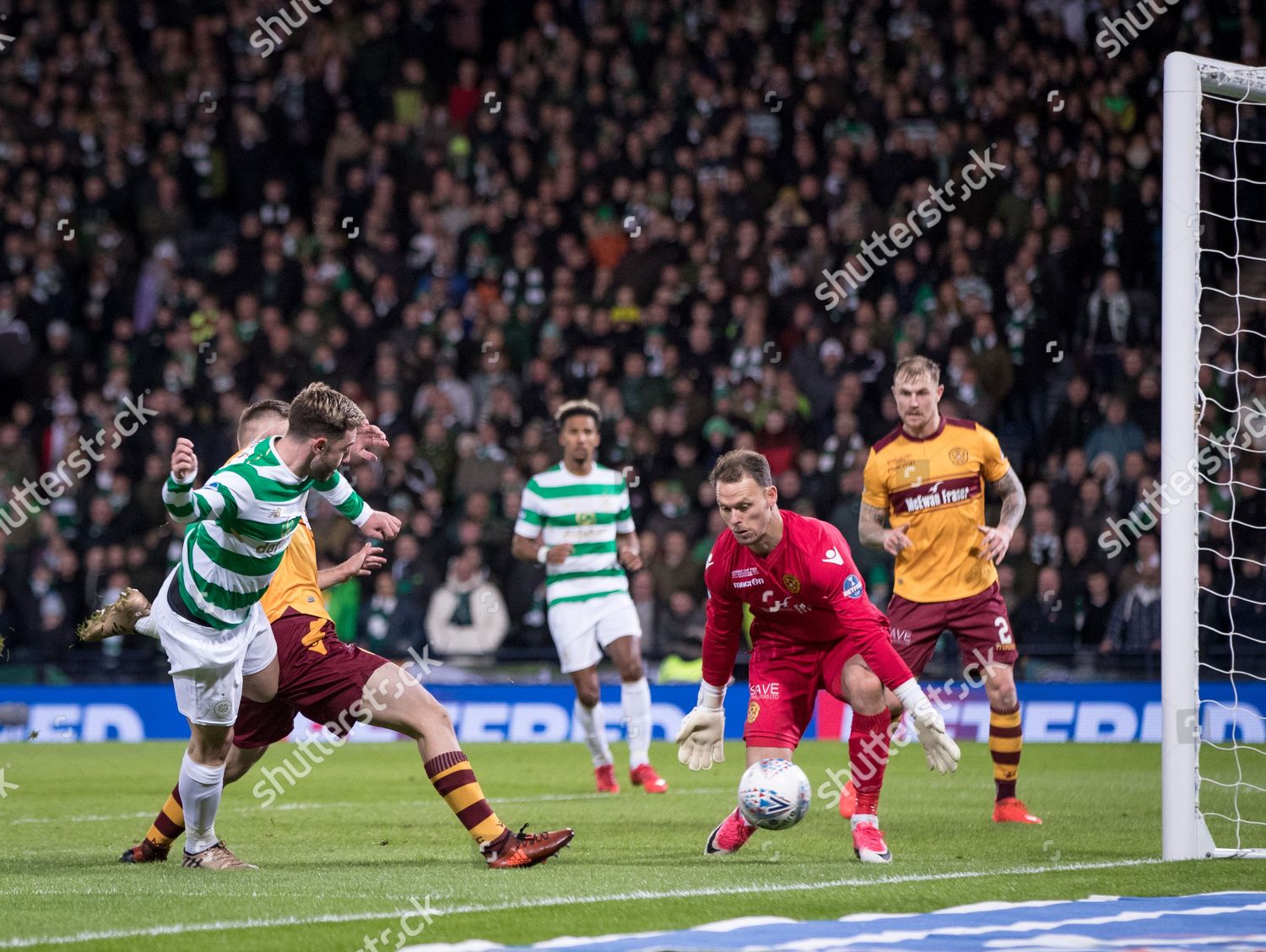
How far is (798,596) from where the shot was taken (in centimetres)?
773

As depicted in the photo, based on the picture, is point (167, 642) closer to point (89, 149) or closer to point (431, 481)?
point (431, 481)

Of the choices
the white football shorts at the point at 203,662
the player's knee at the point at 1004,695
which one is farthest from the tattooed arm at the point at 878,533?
the white football shorts at the point at 203,662

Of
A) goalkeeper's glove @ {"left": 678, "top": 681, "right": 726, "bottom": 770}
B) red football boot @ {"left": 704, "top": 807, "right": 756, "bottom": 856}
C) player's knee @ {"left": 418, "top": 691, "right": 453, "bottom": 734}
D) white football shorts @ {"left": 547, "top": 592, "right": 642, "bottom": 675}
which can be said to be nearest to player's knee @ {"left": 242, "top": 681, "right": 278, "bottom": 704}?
player's knee @ {"left": 418, "top": 691, "right": 453, "bottom": 734}

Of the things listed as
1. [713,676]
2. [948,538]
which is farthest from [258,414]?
[948,538]

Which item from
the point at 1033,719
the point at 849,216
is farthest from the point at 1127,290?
the point at 1033,719

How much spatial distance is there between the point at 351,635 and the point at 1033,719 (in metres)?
6.64

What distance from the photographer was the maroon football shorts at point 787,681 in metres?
7.82

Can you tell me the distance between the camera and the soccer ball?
290 inches

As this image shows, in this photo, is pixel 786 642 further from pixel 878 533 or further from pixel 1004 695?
pixel 1004 695

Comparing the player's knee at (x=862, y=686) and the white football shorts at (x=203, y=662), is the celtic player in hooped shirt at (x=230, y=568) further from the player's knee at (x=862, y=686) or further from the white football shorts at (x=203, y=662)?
the player's knee at (x=862, y=686)

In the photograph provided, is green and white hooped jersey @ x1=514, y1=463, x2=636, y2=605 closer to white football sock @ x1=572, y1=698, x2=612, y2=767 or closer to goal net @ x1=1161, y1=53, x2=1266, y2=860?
white football sock @ x1=572, y1=698, x2=612, y2=767

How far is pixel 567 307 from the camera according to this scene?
18.8 m

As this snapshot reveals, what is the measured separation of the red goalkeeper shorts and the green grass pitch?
585mm

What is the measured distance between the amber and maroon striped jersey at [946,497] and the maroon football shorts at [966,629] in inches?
2.5
